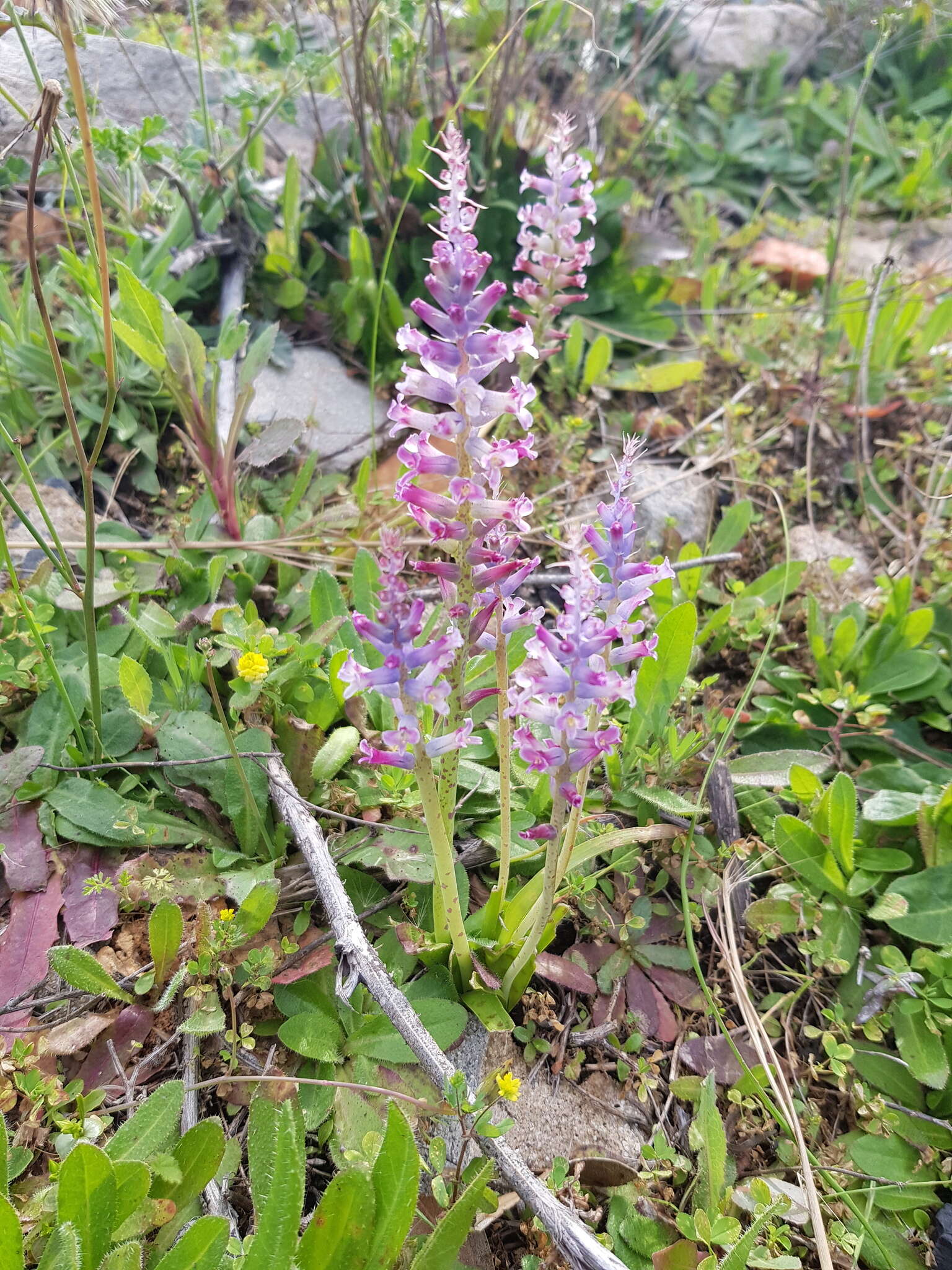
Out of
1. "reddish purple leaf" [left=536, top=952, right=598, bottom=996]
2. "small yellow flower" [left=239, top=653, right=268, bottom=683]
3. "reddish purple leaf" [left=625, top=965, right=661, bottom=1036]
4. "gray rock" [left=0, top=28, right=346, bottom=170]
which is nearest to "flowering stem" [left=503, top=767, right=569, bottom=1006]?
"reddish purple leaf" [left=536, top=952, right=598, bottom=996]

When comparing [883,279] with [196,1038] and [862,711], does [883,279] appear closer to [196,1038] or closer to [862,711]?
[862,711]

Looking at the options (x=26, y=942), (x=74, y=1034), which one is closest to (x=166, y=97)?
(x=26, y=942)

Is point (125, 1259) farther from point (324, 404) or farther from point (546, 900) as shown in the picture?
point (324, 404)

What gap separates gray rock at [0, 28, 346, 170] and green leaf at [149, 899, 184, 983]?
3104 mm

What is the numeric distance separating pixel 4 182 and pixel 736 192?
4.35 meters

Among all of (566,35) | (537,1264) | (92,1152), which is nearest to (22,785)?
(92,1152)

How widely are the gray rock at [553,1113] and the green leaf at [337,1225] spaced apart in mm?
372

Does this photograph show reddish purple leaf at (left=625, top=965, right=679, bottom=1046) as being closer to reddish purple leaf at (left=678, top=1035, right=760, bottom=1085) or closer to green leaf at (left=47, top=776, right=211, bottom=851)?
reddish purple leaf at (left=678, top=1035, right=760, bottom=1085)

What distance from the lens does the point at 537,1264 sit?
5.35 ft

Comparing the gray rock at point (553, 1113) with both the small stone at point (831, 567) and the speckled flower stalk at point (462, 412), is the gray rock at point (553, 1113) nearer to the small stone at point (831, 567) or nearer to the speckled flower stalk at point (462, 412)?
the speckled flower stalk at point (462, 412)

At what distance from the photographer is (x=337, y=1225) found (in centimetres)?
146

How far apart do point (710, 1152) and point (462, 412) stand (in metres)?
1.64

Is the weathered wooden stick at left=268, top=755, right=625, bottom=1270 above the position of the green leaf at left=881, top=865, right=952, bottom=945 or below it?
above

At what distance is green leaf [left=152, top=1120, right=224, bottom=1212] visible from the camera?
1612 millimetres
